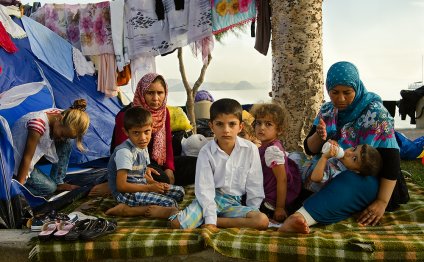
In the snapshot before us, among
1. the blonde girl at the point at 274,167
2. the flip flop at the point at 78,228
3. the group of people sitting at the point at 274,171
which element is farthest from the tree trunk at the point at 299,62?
the flip flop at the point at 78,228

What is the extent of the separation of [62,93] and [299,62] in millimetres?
3111

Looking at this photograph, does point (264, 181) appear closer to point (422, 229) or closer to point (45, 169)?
point (422, 229)

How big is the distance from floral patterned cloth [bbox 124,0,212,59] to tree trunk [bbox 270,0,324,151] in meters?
1.84

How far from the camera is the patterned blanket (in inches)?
73.7

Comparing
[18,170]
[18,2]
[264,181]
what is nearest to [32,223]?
[18,170]

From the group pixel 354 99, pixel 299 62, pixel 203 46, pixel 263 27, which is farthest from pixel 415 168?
pixel 203 46

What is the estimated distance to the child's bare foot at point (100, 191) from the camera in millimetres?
3307

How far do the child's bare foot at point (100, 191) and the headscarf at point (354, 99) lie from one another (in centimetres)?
180

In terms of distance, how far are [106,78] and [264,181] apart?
4.20m

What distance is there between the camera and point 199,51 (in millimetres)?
6746

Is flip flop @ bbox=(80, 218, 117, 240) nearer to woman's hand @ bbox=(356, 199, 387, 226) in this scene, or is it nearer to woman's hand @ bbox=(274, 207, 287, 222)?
woman's hand @ bbox=(274, 207, 287, 222)

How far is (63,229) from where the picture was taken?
2127mm

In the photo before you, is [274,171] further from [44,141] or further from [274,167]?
[44,141]

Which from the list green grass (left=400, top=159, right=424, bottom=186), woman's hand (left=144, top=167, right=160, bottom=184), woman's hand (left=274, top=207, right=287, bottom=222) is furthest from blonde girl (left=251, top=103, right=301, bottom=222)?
green grass (left=400, top=159, right=424, bottom=186)
